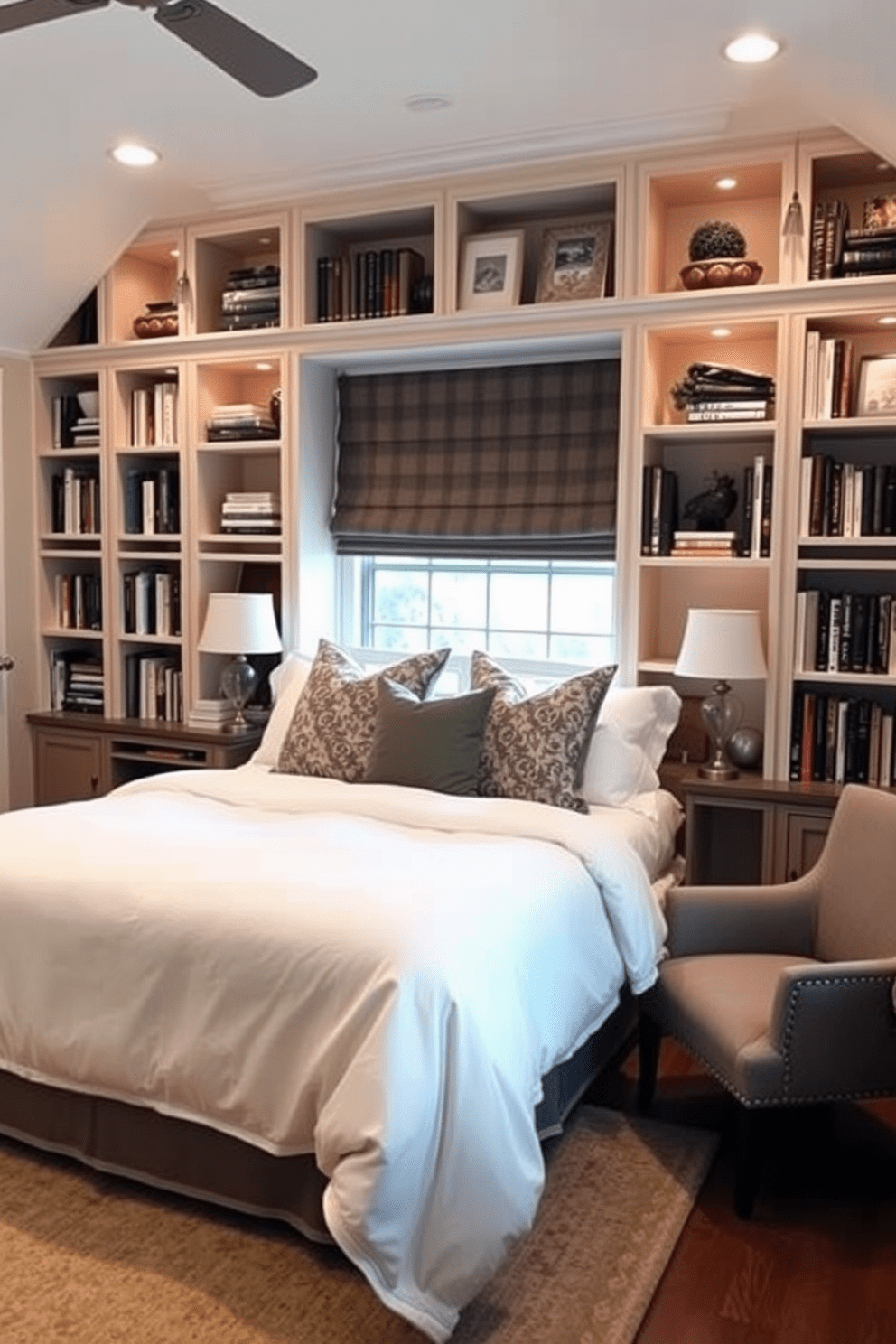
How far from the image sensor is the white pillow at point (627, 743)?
353cm

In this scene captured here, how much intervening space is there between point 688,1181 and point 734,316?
8.51 ft

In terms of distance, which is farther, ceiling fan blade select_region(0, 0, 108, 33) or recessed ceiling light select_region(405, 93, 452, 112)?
recessed ceiling light select_region(405, 93, 452, 112)

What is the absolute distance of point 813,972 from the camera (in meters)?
2.45

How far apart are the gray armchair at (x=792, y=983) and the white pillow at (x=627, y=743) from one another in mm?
551

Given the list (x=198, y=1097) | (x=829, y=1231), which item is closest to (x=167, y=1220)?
(x=198, y=1097)

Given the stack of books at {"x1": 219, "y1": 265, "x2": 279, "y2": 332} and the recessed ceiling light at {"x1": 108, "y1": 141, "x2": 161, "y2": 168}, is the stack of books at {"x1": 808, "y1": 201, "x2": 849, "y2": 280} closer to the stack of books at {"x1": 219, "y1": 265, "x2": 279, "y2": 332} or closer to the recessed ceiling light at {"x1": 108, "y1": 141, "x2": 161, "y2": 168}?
the stack of books at {"x1": 219, "y1": 265, "x2": 279, "y2": 332}

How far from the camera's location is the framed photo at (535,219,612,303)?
3.92 metres

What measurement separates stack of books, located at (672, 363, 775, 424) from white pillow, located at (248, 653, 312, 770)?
1659mm

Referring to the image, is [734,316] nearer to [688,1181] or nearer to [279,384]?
[279,384]

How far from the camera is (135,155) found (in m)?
3.94

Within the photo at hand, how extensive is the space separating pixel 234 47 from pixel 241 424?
221 centimetres

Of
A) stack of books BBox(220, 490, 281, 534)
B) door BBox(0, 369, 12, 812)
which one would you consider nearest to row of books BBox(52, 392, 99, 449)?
door BBox(0, 369, 12, 812)

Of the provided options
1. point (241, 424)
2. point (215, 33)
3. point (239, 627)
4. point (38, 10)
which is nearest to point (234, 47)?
point (215, 33)

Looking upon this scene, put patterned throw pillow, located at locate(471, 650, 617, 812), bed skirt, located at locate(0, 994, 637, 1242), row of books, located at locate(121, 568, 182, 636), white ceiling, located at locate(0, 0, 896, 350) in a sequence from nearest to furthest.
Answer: bed skirt, located at locate(0, 994, 637, 1242)
white ceiling, located at locate(0, 0, 896, 350)
patterned throw pillow, located at locate(471, 650, 617, 812)
row of books, located at locate(121, 568, 182, 636)
